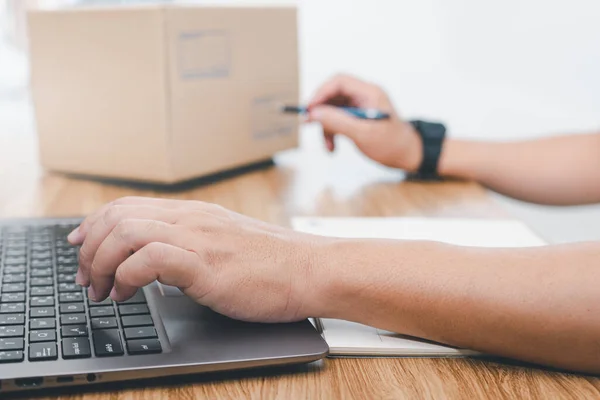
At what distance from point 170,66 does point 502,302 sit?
570 mm

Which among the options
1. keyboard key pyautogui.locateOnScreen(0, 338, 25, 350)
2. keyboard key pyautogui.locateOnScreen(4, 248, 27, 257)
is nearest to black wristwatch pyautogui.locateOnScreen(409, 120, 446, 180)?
keyboard key pyautogui.locateOnScreen(4, 248, 27, 257)

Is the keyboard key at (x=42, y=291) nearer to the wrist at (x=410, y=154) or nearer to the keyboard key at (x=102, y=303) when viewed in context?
the keyboard key at (x=102, y=303)

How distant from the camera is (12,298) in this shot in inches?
21.1

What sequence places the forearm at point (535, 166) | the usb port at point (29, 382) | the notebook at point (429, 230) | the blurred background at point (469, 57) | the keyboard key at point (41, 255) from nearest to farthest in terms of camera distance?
the usb port at point (29, 382)
the keyboard key at point (41, 255)
the notebook at point (429, 230)
the forearm at point (535, 166)
the blurred background at point (469, 57)

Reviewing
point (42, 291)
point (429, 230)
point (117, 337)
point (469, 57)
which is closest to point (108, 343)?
point (117, 337)

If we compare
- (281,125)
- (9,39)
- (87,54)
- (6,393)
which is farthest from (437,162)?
→ (9,39)

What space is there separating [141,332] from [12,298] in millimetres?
121

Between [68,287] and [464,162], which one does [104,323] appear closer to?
[68,287]

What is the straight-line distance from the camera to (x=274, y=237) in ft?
1.79

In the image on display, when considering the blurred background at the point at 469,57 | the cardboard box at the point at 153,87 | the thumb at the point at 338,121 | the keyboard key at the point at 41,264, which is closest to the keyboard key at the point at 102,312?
the keyboard key at the point at 41,264

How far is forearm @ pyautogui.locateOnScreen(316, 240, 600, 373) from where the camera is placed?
1.61 ft

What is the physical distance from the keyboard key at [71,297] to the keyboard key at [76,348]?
2.9 inches

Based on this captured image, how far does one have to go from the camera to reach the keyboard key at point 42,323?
49 cm

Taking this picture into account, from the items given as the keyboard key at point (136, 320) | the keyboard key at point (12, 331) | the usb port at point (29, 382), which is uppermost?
the keyboard key at point (12, 331)
